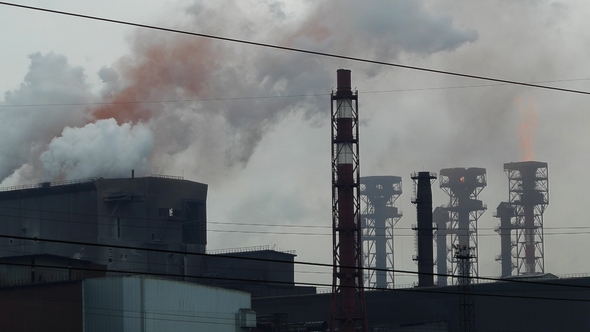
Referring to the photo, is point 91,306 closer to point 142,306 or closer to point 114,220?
point 142,306

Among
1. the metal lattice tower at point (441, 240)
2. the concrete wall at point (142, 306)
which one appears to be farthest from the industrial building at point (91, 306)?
the metal lattice tower at point (441, 240)

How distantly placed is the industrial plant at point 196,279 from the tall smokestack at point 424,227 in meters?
0.07

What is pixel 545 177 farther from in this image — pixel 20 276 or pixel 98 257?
pixel 20 276

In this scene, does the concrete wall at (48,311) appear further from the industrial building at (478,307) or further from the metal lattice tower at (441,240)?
the metal lattice tower at (441,240)

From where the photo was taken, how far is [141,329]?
2930 centimetres

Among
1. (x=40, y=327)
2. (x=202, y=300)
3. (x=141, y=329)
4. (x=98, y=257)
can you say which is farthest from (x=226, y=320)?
(x=98, y=257)

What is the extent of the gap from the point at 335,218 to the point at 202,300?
10151mm

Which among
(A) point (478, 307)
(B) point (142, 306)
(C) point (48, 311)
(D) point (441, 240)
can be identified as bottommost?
(A) point (478, 307)

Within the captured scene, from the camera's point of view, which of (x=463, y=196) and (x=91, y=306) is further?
(x=463, y=196)

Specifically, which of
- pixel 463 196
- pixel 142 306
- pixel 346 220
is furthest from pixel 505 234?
pixel 142 306

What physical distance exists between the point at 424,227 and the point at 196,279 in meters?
12.9

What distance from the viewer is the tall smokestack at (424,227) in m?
50.8

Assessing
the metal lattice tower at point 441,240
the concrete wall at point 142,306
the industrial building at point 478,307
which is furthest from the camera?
the metal lattice tower at point 441,240

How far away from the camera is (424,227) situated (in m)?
50.9
